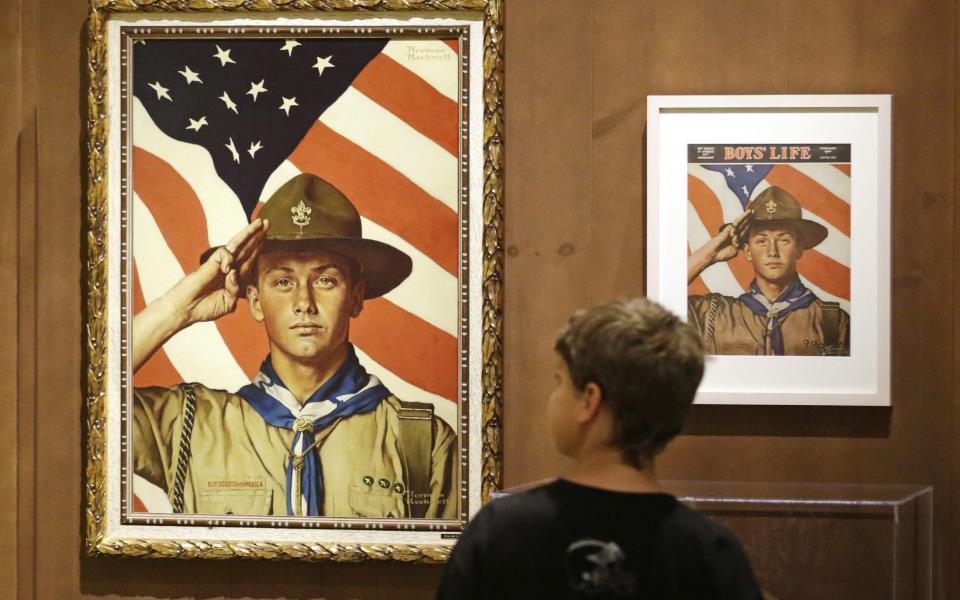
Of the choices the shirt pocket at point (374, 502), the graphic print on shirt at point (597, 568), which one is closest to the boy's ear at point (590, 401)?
the graphic print on shirt at point (597, 568)

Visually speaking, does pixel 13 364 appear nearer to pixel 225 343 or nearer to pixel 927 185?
pixel 225 343

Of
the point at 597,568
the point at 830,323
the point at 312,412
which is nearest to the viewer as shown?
the point at 597,568

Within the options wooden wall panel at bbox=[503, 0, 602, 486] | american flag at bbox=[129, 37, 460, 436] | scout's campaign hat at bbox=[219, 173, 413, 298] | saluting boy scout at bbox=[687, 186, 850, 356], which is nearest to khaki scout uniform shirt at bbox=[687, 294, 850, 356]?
saluting boy scout at bbox=[687, 186, 850, 356]

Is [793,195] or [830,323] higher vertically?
[793,195]

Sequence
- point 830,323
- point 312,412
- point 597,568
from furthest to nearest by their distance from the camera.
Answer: point 312,412, point 830,323, point 597,568

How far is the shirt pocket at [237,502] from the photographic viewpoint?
7.95 ft

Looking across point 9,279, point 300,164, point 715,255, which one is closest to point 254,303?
point 300,164

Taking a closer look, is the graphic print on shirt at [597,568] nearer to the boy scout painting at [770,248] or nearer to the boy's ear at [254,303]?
the boy scout painting at [770,248]

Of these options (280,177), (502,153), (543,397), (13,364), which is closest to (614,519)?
(543,397)

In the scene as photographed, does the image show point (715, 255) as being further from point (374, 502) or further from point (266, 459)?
point (266, 459)

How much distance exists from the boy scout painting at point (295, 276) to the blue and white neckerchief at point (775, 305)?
2.25 ft

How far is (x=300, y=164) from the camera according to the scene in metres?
2.42

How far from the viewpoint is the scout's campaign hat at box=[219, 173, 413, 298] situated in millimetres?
2404

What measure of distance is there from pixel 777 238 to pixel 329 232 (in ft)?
3.48
